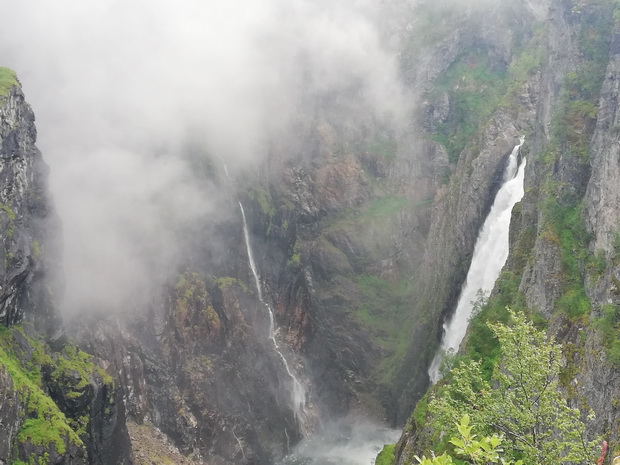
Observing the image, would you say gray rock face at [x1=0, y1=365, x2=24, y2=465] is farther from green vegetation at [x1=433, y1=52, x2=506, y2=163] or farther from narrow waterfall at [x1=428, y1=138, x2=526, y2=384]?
green vegetation at [x1=433, y1=52, x2=506, y2=163]

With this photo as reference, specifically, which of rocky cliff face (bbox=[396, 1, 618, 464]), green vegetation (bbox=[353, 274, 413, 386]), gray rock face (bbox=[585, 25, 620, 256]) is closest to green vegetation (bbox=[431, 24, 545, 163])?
rocky cliff face (bbox=[396, 1, 618, 464])

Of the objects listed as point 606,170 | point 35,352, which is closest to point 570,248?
point 606,170

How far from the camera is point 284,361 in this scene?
68.2 meters

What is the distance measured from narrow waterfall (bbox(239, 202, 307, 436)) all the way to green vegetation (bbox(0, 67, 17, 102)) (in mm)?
33081

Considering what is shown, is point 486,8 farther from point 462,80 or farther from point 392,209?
point 392,209

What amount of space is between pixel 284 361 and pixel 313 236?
18495 mm

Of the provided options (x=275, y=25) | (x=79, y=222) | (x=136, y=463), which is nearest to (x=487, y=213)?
(x=136, y=463)

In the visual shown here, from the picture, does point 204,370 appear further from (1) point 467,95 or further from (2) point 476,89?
(2) point 476,89

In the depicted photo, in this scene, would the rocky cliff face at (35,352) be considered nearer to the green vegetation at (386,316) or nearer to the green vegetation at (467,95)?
the green vegetation at (386,316)

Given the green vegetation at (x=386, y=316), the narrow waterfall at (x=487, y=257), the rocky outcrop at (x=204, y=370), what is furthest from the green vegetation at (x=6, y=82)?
the narrow waterfall at (x=487, y=257)

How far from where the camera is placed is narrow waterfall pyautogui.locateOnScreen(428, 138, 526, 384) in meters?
51.4

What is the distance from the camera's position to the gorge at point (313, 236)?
3766 cm

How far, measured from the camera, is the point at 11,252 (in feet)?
146

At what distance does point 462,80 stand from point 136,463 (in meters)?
69.9
